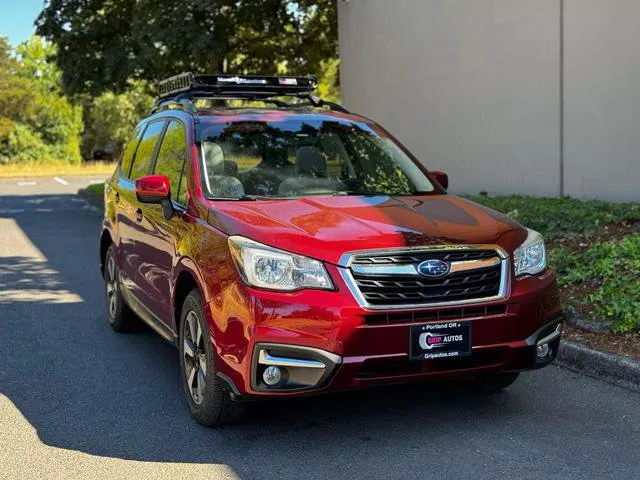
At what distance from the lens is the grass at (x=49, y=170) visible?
139 ft

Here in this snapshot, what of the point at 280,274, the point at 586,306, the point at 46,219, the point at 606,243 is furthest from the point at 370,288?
the point at 46,219

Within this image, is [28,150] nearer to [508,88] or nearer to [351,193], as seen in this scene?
[508,88]

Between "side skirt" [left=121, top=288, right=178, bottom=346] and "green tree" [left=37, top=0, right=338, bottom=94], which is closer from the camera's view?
"side skirt" [left=121, top=288, right=178, bottom=346]

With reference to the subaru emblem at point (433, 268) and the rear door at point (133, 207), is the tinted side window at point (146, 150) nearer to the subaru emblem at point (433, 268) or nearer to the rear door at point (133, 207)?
the rear door at point (133, 207)

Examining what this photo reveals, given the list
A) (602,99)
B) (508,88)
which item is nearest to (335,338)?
(602,99)

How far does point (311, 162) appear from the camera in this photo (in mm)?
5664

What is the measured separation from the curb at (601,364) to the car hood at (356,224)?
4.32 ft

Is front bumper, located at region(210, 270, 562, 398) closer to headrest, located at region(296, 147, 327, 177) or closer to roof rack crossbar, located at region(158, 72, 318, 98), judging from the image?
headrest, located at region(296, 147, 327, 177)

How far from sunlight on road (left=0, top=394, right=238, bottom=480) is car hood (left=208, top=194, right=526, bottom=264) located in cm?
118

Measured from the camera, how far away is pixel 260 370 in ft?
14.0

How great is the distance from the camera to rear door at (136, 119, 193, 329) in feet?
17.5

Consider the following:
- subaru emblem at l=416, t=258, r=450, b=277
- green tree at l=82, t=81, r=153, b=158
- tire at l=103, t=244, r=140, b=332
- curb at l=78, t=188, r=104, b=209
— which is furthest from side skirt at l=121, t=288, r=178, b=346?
green tree at l=82, t=81, r=153, b=158

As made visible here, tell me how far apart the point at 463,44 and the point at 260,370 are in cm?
1067

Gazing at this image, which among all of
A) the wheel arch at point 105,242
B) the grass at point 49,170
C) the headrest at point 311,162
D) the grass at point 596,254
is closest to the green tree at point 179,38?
the grass at point 596,254
